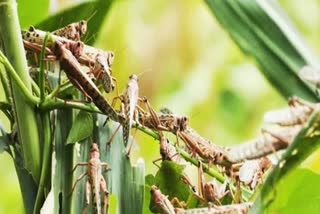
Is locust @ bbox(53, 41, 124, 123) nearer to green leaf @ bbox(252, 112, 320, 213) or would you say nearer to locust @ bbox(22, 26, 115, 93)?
locust @ bbox(22, 26, 115, 93)

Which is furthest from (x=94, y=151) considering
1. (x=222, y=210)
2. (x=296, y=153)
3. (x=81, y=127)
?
(x=296, y=153)

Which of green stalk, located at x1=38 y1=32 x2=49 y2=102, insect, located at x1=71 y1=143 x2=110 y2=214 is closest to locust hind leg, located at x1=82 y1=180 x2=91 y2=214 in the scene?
insect, located at x1=71 y1=143 x2=110 y2=214

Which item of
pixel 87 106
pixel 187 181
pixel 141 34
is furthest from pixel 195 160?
pixel 141 34

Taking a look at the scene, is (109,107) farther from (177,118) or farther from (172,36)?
(172,36)

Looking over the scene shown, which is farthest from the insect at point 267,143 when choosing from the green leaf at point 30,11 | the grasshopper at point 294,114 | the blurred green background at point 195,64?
the blurred green background at point 195,64

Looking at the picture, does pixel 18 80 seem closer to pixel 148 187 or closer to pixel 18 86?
pixel 18 86

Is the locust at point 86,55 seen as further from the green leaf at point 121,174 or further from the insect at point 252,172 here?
the insect at point 252,172
